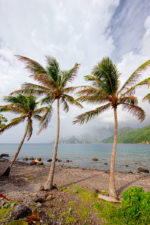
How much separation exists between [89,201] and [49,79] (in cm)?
853

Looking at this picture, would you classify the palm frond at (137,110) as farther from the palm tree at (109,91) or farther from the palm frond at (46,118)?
the palm frond at (46,118)

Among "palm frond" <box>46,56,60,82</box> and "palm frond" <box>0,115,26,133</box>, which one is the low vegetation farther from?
"palm frond" <box>46,56,60,82</box>

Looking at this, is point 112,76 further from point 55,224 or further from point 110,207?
point 55,224

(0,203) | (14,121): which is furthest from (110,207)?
(14,121)

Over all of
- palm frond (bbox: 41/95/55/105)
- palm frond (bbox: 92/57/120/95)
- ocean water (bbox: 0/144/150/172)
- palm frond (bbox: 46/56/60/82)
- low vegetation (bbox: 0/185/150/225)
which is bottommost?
ocean water (bbox: 0/144/150/172)

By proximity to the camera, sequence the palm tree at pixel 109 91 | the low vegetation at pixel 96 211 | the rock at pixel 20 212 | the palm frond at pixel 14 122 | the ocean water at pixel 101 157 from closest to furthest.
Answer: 1. the rock at pixel 20 212
2. the low vegetation at pixel 96 211
3. the palm tree at pixel 109 91
4. the palm frond at pixel 14 122
5. the ocean water at pixel 101 157

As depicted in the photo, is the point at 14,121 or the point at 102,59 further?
the point at 14,121

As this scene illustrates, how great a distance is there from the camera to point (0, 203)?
444 centimetres

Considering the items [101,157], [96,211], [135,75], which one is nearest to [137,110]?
[135,75]

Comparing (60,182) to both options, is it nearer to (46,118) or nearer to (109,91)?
(46,118)

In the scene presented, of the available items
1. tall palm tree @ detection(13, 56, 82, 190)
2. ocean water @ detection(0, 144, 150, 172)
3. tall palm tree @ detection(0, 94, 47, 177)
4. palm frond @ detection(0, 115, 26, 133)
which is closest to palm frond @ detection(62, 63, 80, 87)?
tall palm tree @ detection(13, 56, 82, 190)

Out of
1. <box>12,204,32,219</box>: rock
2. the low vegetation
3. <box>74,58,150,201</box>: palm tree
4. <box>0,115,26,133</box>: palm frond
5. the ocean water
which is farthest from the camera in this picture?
the ocean water

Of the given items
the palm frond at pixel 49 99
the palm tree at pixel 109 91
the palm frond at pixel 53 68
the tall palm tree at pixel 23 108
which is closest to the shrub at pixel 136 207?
the palm tree at pixel 109 91

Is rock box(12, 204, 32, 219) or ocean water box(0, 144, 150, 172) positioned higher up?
rock box(12, 204, 32, 219)
